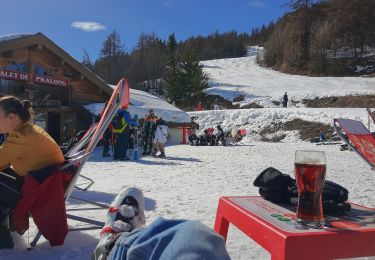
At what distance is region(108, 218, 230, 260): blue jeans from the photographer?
3.19ft

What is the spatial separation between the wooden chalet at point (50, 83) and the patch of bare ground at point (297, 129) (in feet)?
32.3

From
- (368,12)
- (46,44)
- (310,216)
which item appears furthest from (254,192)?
(368,12)

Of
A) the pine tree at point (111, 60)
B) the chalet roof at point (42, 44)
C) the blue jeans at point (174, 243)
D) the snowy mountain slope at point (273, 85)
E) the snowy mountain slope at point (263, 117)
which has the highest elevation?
the pine tree at point (111, 60)

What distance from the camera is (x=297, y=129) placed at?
21250 millimetres

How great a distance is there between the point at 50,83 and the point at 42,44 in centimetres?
162

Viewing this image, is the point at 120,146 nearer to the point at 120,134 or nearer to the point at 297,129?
the point at 120,134

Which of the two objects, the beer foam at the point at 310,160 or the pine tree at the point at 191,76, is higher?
the pine tree at the point at 191,76

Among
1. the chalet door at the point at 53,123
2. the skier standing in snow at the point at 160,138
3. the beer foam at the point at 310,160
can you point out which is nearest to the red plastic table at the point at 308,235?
the beer foam at the point at 310,160

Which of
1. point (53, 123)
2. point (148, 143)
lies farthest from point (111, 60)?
point (148, 143)

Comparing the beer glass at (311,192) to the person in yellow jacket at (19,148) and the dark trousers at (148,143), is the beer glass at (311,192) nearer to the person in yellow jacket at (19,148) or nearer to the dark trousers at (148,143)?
the person in yellow jacket at (19,148)

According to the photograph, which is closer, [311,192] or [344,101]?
[311,192]

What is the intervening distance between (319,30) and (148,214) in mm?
Result: 47821

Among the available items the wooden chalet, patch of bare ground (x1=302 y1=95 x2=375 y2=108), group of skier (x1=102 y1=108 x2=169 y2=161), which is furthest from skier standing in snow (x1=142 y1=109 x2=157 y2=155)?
patch of bare ground (x1=302 y1=95 x2=375 y2=108)

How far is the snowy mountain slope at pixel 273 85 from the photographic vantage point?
32644mm
